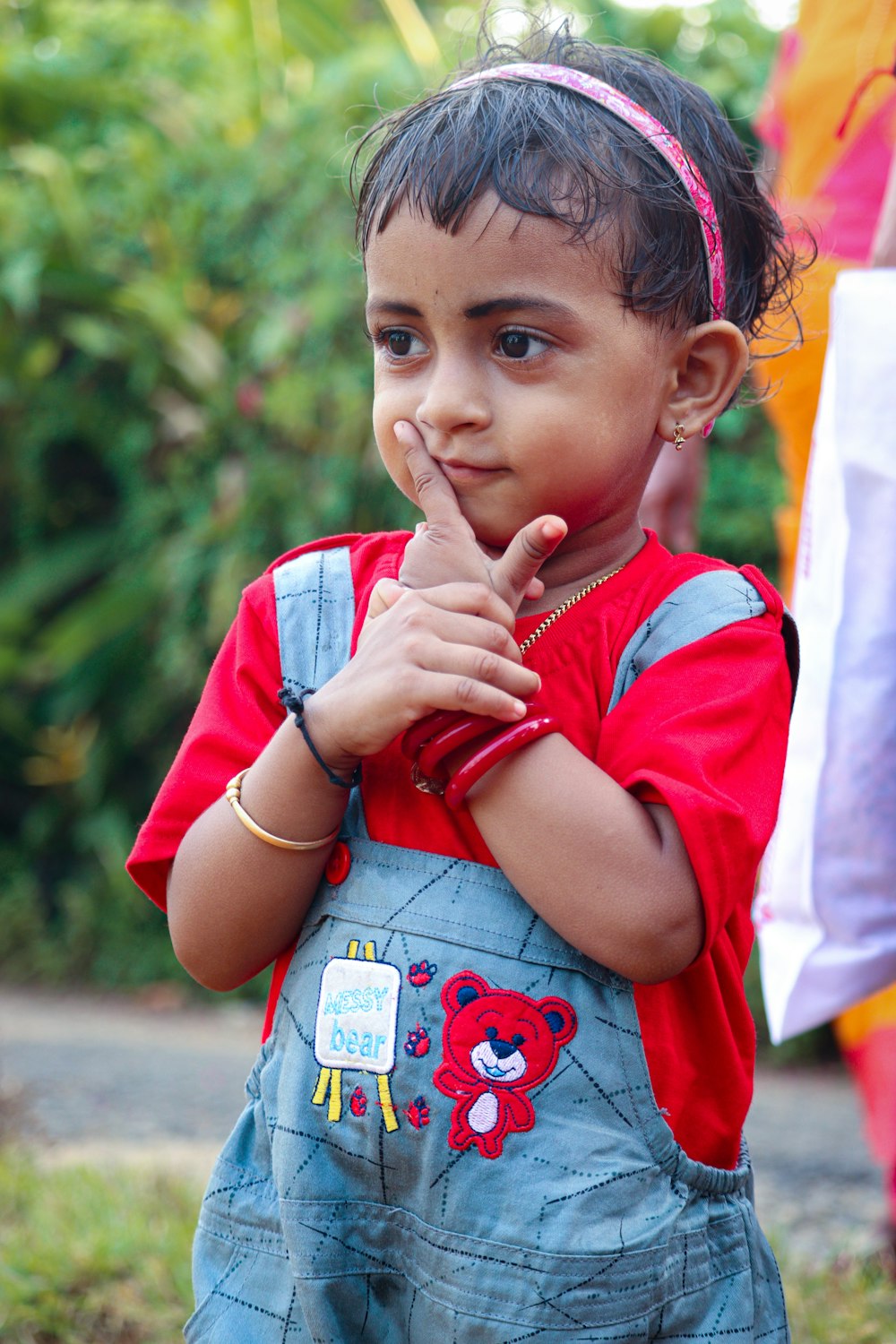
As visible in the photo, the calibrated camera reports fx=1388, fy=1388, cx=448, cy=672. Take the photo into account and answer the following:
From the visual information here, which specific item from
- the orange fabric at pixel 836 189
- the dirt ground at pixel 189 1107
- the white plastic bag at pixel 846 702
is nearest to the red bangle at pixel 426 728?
the white plastic bag at pixel 846 702

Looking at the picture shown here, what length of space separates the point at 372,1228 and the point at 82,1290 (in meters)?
1.34

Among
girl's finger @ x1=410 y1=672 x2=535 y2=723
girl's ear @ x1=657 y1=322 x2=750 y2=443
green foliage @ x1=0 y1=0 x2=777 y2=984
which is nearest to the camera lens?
girl's finger @ x1=410 y1=672 x2=535 y2=723

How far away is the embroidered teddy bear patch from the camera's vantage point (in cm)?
130

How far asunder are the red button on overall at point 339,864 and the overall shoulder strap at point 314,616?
176 millimetres

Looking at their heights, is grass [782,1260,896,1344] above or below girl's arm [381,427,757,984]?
below

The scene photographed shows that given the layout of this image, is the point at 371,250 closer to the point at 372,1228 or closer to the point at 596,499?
the point at 596,499

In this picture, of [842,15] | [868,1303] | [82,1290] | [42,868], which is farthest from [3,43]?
[868,1303]

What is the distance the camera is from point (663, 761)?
4.17ft

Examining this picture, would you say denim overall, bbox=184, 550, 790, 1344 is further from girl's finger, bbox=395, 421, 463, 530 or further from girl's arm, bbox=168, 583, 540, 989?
girl's finger, bbox=395, 421, 463, 530

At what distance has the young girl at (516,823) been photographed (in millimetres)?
1268

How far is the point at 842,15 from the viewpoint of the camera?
2719 mm

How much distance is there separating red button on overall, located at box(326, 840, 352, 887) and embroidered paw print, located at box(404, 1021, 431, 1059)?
6.8 inches

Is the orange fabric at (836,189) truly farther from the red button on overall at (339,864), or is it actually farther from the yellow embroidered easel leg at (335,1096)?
the yellow embroidered easel leg at (335,1096)

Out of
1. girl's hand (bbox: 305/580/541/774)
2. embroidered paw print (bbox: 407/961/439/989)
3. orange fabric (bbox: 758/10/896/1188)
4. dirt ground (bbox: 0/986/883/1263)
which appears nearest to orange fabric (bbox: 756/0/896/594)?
orange fabric (bbox: 758/10/896/1188)
